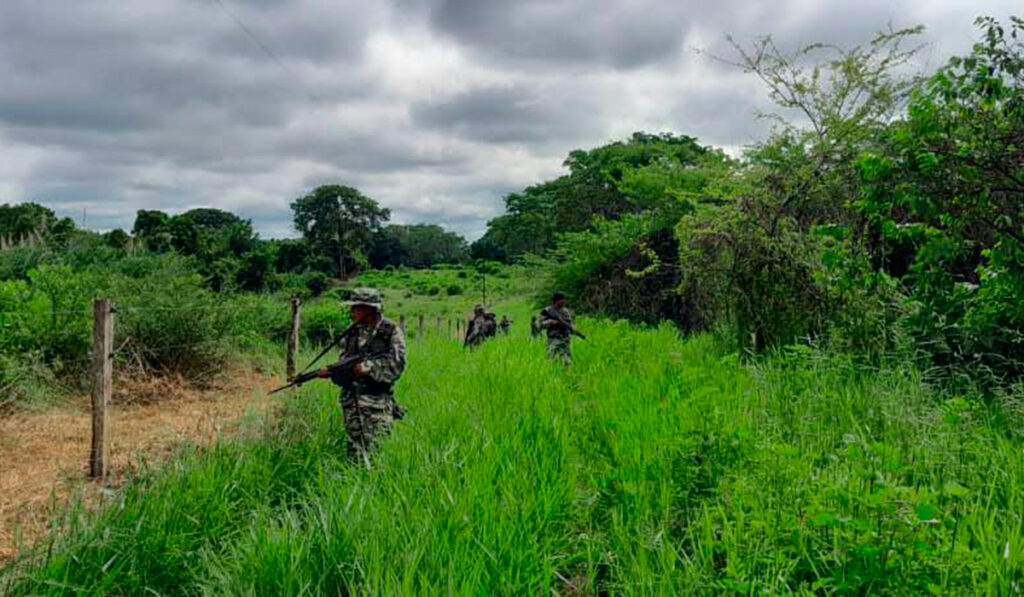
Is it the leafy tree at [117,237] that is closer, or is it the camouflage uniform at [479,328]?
the camouflage uniform at [479,328]

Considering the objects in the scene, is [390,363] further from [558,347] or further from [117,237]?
[117,237]

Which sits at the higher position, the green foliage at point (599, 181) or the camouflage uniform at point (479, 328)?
the green foliage at point (599, 181)

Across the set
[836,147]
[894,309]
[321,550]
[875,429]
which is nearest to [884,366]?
[894,309]

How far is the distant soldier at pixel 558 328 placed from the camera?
386 inches

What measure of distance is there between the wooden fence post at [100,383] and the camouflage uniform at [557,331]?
20.0ft

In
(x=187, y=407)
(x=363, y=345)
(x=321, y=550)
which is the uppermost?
(x=363, y=345)

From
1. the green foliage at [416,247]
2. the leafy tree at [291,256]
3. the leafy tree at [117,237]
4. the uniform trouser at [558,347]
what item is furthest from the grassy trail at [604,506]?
the green foliage at [416,247]

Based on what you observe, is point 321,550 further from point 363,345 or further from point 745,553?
point 363,345

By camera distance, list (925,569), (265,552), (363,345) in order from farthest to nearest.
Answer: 1. (363,345)
2. (265,552)
3. (925,569)

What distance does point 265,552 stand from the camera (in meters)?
2.62

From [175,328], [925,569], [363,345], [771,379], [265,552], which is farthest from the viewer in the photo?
[175,328]

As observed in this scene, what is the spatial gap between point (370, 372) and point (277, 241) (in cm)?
5222

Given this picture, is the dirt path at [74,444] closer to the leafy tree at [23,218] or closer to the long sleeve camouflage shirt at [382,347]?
the long sleeve camouflage shirt at [382,347]

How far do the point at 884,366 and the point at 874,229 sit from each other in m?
1.85
